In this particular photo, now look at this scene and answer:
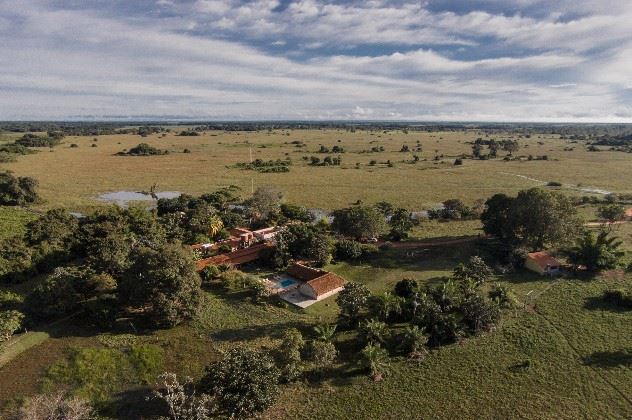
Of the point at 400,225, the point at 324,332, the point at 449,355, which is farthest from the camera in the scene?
the point at 400,225

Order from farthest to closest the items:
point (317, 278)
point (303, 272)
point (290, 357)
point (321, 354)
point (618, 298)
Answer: point (303, 272), point (317, 278), point (618, 298), point (321, 354), point (290, 357)

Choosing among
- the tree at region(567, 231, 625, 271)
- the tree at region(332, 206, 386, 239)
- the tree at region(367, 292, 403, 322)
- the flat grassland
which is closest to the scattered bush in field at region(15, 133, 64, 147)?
the tree at region(332, 206, 386, 239)

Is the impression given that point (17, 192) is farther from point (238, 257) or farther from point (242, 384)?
point (242, 384)

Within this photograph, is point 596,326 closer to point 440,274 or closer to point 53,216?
point 440,274

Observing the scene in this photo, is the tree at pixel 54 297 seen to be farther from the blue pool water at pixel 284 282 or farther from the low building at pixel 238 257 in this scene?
the blue pool water at pixel 284 282

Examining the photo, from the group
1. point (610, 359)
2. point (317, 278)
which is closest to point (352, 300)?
point (317, 278)

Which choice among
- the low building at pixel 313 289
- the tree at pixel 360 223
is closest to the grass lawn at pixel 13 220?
the low building at pixel 313 289
